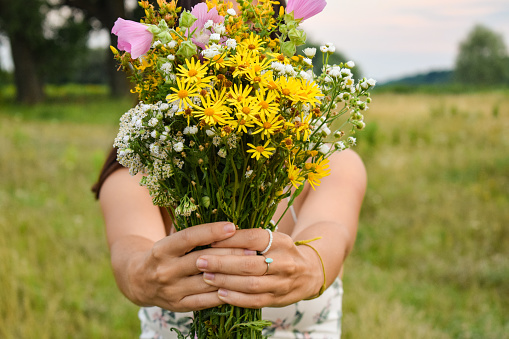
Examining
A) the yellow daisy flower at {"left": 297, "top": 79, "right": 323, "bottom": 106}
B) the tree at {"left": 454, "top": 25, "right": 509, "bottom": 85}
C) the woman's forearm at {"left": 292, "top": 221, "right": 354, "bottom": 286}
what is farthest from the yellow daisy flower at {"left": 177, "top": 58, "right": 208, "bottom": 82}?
the tree at {"left": 454, "top": 25, "right": 509, "bottom": 85}

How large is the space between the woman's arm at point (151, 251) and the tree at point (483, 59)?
63392 mm

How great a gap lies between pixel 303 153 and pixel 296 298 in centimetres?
50

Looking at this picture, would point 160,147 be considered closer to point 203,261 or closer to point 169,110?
point 169,110

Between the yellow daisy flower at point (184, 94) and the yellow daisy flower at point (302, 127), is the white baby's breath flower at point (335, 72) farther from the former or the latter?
the yellow daisy flower at point (184, 94)

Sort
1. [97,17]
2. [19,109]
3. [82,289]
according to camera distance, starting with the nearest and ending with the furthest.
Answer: [82,289]
[19,109]
[97,17]

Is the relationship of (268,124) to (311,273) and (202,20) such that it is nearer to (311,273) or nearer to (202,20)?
(202,20)

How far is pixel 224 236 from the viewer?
1.25 metres

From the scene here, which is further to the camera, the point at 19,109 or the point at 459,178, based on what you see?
the point at 19,109

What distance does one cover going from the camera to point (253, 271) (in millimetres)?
1302

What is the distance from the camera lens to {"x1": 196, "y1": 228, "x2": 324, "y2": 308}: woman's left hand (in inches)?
50.4

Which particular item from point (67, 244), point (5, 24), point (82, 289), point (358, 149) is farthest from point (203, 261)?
point (5, 24)

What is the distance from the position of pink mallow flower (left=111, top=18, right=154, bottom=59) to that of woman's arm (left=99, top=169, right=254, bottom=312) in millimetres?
460

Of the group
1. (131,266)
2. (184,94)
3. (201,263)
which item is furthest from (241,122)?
(131,266)

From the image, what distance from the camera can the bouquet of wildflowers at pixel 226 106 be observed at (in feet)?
3.45
